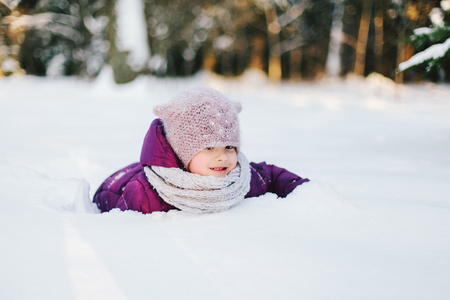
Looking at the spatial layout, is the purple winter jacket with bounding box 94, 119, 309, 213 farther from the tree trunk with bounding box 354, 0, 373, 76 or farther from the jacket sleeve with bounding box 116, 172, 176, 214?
the tree trunk with bounding box 354, 0, 373, 76

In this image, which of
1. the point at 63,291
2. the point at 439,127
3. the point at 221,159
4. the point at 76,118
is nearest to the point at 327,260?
the point at 221,159

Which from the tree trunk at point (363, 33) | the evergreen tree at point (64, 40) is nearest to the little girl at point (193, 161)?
the tree trunk at point (363, 33)

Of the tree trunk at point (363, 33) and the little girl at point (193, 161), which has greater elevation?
the tree trunk at point (363, 33)

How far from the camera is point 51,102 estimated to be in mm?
7336

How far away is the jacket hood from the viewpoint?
1.69 metres

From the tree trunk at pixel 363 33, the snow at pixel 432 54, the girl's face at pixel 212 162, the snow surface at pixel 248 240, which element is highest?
the tree trunk at pixel 363 33

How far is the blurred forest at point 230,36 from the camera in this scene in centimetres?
1309

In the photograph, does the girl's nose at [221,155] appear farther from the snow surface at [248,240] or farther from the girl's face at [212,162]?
the snow surface at [248,240]

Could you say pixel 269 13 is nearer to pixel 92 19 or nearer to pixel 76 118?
pixel 92 19

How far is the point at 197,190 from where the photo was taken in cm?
156

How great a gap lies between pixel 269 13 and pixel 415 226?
14304 millimetres

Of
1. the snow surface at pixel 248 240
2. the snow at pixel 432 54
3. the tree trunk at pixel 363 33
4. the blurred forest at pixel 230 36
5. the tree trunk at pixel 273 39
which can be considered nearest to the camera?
the snow surface at pixel 248 240

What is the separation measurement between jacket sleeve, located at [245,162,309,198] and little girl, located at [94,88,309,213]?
0.22 meters

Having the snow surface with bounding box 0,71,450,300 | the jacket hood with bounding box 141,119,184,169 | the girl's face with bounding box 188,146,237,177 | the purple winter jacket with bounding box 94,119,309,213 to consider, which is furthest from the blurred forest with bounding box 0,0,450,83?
the girl's face with bounding box 188,146,237,177
